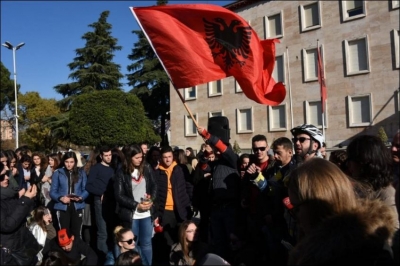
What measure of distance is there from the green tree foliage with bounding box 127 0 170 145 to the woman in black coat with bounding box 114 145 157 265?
35.5 metres

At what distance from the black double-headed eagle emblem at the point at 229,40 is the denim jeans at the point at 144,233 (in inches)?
115

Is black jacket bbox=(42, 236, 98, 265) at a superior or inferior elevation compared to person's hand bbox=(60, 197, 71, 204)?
inferior

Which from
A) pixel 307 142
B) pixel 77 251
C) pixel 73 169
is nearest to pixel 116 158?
pixel 73 169

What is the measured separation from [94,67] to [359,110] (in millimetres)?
26393

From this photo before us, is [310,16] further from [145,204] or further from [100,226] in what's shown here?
[145,204]

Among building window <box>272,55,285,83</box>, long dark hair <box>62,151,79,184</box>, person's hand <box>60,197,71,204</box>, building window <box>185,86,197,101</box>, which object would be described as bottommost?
person's hand <box>60,197,71,204</box>

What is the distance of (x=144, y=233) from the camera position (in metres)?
6.13

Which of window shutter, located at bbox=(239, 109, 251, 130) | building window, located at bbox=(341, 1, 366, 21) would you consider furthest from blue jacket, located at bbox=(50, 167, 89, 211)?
window shutter, located at bbox=(239, 109, 251, 130)

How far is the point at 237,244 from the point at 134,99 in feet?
95.0

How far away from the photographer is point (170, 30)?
680 cm

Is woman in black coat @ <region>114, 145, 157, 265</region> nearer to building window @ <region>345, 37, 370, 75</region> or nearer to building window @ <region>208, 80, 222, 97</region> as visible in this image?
building window @ <region>345, 37, 370, 75</region>

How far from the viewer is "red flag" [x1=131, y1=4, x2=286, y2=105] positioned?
6.75 m

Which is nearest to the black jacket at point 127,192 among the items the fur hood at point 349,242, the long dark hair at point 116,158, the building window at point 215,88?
the long dark hair at point 116,158

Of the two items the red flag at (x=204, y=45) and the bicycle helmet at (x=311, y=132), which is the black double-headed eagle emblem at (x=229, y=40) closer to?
the red flag at (x=204, y=45)
